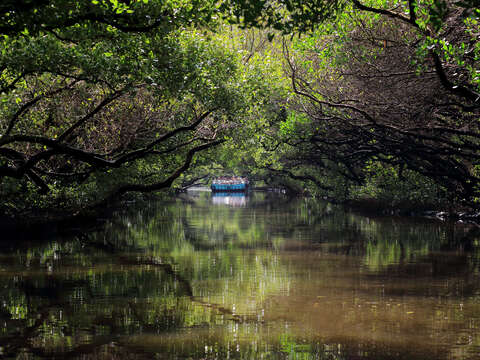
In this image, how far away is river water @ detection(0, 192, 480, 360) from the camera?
31.6 feet

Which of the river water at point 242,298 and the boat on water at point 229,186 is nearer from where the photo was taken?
the river water at point 242,298

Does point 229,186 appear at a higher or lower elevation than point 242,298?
higher

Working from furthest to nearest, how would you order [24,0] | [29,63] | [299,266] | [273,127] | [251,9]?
1. [273,127]
2. [299,266]
3. [29,63]
4. [251,9]
5. [24,0]

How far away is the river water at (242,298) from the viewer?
9617mm

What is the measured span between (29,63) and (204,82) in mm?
9367

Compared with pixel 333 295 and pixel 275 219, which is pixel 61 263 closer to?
pixel 333 295

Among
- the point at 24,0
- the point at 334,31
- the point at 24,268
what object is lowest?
the point at 24,268

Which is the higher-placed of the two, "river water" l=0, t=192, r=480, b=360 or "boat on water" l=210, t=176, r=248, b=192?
"boat on water" l=210, t=176, r=248, b=192

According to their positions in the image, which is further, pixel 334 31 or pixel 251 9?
pixel 334 31

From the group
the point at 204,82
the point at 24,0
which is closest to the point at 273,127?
the point at 204,82

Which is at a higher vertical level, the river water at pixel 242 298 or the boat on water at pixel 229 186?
the boat on water at pixel 229 186

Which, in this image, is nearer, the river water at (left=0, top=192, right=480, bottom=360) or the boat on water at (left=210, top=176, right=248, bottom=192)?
the river water at (left=0, top=192, right=480, bottom=360)

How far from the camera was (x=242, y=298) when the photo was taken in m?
13.6

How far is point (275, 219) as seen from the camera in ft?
127
